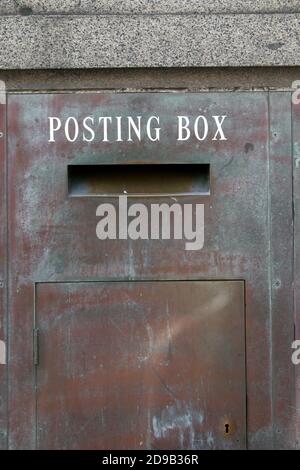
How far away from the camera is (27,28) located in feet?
12.1

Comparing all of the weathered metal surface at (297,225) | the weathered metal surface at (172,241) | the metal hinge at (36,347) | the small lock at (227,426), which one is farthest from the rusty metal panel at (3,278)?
the weathered metal surface at (297,225)

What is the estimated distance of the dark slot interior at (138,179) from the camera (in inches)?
147

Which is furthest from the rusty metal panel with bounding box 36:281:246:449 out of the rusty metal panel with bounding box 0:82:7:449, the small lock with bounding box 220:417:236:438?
the rusty metal panel with bounding box 0:82:7:449

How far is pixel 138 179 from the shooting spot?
3750mm

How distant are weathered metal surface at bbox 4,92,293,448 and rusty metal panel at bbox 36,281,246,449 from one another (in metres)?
0.06

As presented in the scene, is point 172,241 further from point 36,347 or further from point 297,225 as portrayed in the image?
point 36,347

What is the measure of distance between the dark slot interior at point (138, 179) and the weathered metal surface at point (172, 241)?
0.16ft

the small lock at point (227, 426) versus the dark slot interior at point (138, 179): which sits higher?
the dark slot interior at point (138, 179)

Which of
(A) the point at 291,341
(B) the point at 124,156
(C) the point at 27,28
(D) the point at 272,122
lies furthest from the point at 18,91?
(A) the point at 291,341

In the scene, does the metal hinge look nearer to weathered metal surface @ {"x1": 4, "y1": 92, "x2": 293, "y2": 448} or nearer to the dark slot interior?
weathered metal surface @ {"x1": 4, "y1": 92, "x2": 293, "y2": 448}

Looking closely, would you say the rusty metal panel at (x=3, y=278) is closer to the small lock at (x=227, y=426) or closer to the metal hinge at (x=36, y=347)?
the metal hinge at (x=36, y=347)

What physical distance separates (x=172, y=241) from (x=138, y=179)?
1.14 ft
